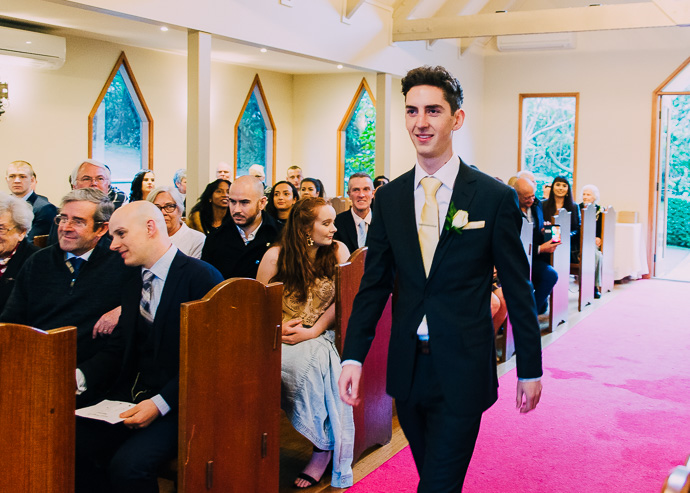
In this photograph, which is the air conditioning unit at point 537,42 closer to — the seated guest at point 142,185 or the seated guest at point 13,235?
the seated guest at point 142,185

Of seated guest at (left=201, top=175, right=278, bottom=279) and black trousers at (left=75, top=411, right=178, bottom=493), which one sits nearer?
black trousers at (left=75, top=411, right=178, bottom=493)

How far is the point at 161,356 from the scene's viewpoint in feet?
8.64

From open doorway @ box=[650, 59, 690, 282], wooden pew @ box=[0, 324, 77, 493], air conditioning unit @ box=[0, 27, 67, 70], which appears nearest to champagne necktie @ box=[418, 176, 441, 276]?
wooden pew @ box=[0, 324, 77, 493]

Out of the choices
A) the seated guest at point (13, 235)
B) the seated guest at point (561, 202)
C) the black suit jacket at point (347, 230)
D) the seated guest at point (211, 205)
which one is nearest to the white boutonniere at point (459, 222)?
the seated guest at point (13, 235)

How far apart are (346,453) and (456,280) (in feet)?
5.11

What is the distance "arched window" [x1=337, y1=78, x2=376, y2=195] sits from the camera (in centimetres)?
1196

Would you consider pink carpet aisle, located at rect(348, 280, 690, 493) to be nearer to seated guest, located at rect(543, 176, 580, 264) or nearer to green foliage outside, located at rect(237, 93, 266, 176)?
seated guest, located at rect(543, 176, 580, 264)

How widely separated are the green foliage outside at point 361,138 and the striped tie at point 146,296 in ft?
30.7

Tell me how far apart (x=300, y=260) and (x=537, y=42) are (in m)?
8.77

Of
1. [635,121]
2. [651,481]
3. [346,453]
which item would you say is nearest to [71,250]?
[346,453]

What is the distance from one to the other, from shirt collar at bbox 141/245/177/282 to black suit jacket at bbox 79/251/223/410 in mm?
25

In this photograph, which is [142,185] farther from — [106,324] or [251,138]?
[251,138]

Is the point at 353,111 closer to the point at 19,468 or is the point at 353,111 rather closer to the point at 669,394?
the point at 669,394

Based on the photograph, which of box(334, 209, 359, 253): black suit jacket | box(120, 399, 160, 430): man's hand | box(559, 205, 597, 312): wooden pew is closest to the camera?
box(120, 399, 160, 430): man's hand
